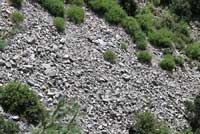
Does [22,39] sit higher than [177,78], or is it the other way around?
[22,39]

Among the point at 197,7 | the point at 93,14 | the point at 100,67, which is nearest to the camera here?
the point at 100,67

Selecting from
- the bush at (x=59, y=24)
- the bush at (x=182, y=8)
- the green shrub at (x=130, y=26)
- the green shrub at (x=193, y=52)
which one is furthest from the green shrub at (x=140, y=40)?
the bush at (x=182, y=8)

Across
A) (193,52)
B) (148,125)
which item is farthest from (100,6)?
(148,125)

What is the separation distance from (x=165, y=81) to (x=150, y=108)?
2.46 meters

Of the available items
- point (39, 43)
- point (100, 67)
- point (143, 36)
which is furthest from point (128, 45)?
point (39, 43)

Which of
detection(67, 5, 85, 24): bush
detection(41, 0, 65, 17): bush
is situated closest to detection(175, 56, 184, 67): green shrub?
detection(67, 5, 85, 24): bush

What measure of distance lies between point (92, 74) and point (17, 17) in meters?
3.35

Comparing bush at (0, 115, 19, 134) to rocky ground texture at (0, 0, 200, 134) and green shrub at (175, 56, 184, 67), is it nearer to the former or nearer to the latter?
rocky ground texture at (0, 0, 200, 134)

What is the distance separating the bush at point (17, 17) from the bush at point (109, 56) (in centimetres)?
341

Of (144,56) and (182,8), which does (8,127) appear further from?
(182,8)

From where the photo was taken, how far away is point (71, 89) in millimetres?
16656

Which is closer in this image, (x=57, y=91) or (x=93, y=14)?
(x=57, y=91)

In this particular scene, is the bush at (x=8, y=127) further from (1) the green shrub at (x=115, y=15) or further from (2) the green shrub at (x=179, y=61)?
(2) the green shrub at (x=179, y=61)

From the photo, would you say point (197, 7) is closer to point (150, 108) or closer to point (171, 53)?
point (171, 53)
